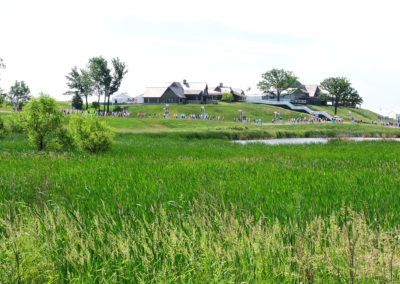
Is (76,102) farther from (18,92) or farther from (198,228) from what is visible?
(198,228)

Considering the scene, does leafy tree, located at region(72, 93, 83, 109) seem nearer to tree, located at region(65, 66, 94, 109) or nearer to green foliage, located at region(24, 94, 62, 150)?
tree, located at region(65, 66, 94, 109)

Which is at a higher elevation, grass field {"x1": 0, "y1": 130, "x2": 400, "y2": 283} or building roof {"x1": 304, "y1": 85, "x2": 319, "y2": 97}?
building roof {"x1": 304, "y1": 85, "x2": 319, "y2": 97}

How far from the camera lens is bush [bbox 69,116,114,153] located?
56.7 ft

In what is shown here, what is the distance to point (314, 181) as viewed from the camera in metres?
8.35

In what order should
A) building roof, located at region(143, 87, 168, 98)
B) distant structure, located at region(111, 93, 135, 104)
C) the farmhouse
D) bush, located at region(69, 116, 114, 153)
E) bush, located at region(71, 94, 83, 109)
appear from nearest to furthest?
bush, located at region(69, 116, 114, 153), bush, located at region(71, 94, 83, 109), the farmhouse, building roof, located at region(143, 87, 168, 98), distant structure, located at region(111, 93, 135, 104)

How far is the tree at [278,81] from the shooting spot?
112 meters

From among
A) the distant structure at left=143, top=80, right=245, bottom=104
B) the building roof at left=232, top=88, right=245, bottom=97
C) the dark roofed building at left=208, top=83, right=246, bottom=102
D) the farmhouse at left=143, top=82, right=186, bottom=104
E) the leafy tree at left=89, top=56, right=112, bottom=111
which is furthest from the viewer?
the building roof at left=232, top=88, right=245, bottom=97

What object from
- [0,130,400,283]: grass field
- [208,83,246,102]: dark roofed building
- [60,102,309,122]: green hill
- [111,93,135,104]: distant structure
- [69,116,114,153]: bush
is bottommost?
[0,130,400,283]: grass field

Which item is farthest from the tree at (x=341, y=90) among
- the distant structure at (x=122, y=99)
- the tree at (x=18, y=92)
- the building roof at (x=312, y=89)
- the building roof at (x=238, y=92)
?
the tree at (x=18, y=92)

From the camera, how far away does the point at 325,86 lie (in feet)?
344

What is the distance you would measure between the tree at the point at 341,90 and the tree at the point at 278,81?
11.3 meters

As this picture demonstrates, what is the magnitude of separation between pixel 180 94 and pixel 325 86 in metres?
49.1

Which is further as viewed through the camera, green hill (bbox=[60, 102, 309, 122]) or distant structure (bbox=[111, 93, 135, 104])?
distant structure (bbox=[111, 93, 135, 104])

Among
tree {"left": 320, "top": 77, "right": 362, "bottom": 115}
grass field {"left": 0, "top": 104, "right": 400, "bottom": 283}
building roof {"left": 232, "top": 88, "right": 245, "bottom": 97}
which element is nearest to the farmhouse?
building roof {"left": 232, "top": 88, "right": 245, "bottom": 97}
